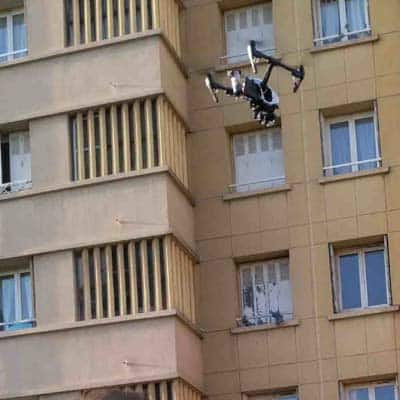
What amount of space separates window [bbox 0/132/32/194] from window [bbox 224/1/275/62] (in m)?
3.83

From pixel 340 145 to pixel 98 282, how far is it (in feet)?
15.1

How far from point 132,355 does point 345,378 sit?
3.37 m

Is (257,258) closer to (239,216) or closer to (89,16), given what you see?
(239,216)

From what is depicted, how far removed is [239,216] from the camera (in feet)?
68.4

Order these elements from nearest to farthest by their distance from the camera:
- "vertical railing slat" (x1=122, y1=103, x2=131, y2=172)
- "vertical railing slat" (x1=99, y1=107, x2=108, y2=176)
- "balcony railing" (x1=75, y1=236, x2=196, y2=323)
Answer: "balcony railing" (x1=75, y1=236, x2=196, y2=323)
"vertical railing slat" (x1=122, y1=103, x2=131, y2=172)
"vertical railing slat" (x1=99, y1=107, x2=108, y2=176)

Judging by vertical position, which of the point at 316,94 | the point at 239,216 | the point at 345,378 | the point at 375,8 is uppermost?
the point at 375,8

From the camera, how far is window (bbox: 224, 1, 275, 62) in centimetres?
2181

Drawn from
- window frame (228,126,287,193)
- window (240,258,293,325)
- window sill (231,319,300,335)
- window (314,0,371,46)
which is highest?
window (314,0,371,46)

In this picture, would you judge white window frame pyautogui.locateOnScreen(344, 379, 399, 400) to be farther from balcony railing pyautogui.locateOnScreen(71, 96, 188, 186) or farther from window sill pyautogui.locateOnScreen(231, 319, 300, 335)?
balcony railing pyautogui.locateOnScreen(71, 96, 188, 186)

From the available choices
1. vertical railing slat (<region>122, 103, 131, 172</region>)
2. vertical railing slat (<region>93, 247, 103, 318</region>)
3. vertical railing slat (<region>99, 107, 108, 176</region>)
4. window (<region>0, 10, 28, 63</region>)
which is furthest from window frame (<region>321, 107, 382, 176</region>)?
window (<region>0, 10, 28, 63</region>)

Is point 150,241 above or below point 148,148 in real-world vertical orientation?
below

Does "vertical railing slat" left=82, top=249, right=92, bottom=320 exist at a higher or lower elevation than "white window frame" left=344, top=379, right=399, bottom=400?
higher

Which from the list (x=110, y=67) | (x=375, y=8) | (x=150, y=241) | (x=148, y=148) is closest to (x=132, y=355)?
(x=150, y=241)

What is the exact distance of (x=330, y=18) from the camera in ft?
70.4
